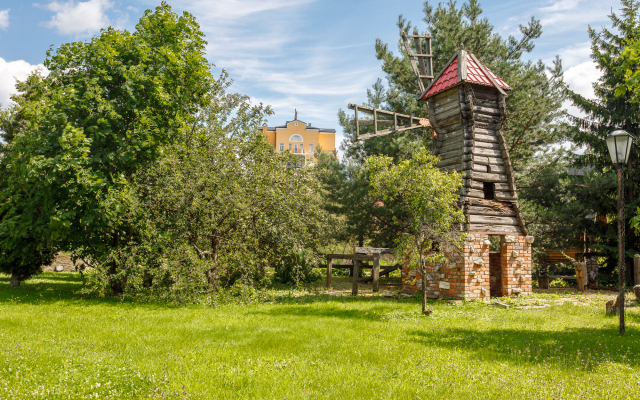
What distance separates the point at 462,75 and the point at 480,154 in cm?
261

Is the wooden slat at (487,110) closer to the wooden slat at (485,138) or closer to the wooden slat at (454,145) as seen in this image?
the wooden slat at (485,138)

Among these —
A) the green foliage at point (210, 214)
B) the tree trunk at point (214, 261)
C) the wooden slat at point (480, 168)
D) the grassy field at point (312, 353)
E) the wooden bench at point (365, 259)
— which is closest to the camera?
the grassy field at point (312, 353)

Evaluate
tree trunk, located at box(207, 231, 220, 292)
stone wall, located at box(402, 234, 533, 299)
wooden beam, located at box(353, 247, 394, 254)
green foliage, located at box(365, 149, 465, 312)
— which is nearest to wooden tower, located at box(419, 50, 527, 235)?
stone wall, located at box(402, 234, 533, 299)

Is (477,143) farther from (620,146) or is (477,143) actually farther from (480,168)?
(620,146)

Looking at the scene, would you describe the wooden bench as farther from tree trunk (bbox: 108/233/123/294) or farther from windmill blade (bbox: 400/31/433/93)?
tree trunk (bbox: 108/233/123/294)

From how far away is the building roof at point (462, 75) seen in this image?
48.0ft

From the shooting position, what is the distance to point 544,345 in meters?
7.77

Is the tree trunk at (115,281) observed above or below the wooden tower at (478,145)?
below

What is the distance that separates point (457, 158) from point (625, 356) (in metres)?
8.78

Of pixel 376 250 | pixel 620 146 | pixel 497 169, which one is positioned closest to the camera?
pixel 620 146

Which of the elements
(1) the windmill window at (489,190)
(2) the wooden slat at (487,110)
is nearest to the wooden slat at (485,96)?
(2) the wooden slat at (487,110)

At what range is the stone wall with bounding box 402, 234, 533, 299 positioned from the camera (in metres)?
13.3

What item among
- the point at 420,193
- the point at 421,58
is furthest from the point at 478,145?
the point at 420,193

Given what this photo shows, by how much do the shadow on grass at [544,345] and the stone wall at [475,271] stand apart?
3.88m
